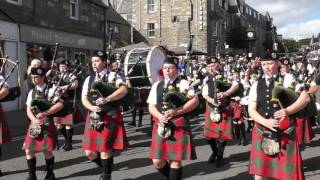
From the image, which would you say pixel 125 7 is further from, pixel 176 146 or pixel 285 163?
pixel 285 163

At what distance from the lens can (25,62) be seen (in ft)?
52.4

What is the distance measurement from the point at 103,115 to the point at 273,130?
2224mm

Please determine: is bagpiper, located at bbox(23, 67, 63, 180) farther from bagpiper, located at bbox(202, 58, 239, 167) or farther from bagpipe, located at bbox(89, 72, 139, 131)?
bagpiper, located at bbox(202, 58, 239, 167)

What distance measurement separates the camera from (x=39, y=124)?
5688 millimetres

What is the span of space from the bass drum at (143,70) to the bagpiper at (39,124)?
4.51m

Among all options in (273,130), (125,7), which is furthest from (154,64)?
(125,7)

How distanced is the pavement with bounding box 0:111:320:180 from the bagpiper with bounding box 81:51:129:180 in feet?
2.17

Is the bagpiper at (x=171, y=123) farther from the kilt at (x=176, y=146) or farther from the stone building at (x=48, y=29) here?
the stone building at (x=48, y=29)

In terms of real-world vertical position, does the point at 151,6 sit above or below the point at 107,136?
above

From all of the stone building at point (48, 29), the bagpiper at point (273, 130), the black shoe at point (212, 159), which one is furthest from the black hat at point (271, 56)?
the stone building at point (48, 29)

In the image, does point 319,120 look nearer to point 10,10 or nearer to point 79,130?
point 79,130

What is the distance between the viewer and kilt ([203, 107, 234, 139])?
7.00 meters

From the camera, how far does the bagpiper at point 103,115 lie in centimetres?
571

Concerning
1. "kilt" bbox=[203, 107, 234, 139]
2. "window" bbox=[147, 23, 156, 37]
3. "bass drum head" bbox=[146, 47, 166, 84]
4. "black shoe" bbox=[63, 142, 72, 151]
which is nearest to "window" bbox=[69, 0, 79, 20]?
"bass drum head" bbox=[146, 47, 166, 84]
